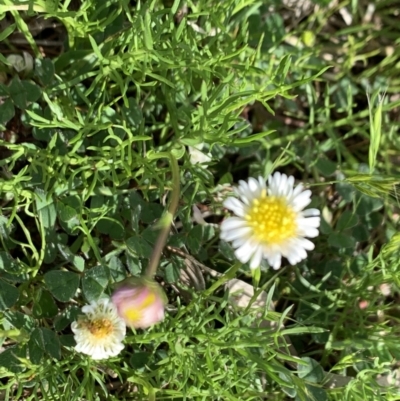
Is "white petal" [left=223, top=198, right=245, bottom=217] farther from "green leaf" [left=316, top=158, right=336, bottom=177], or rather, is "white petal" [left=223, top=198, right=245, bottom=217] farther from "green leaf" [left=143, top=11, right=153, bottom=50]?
"green leaf" [left=316, top=158, right=336, bottom=177]

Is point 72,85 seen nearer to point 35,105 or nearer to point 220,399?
→ point 35,105

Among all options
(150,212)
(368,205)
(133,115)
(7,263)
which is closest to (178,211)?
(150,212)

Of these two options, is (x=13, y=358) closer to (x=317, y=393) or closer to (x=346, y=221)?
(x=317, y=393)

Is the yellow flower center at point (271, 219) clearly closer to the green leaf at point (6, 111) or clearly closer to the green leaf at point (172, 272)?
the green leaf at point (172, 272)

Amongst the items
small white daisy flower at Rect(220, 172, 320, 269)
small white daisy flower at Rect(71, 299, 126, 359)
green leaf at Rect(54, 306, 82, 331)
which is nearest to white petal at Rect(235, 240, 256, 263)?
small white daisy flower at Rect(220, 172, 320, 269)

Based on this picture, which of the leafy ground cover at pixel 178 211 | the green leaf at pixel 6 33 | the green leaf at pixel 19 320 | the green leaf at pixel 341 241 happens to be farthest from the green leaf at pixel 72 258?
the green leaf at pixel 341 241

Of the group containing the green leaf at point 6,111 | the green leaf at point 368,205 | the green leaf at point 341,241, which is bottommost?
the green leaf at point 6,111
